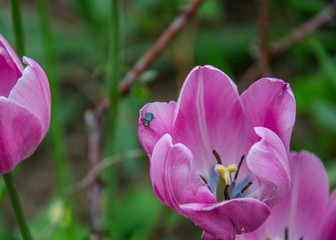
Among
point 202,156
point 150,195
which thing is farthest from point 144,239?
point 202,156

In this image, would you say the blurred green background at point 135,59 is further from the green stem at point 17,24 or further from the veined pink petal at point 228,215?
the veined pink petal at point 228,215

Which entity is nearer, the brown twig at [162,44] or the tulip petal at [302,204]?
the tulip petal at [302,204]

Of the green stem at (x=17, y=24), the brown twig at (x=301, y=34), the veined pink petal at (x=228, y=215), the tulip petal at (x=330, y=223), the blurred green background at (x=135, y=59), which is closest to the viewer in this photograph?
the veined pink petal at (x=228, y=215)

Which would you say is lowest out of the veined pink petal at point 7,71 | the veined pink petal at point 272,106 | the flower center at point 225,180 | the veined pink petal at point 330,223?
the veined pink petal at point 330,223

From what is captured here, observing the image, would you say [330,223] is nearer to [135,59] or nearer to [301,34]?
[301,34]

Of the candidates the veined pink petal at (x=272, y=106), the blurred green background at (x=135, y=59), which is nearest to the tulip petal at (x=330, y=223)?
the veined pink petal at (x=272, y=106)

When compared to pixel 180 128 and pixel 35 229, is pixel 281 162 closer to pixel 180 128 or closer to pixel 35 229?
pixel 180 128
